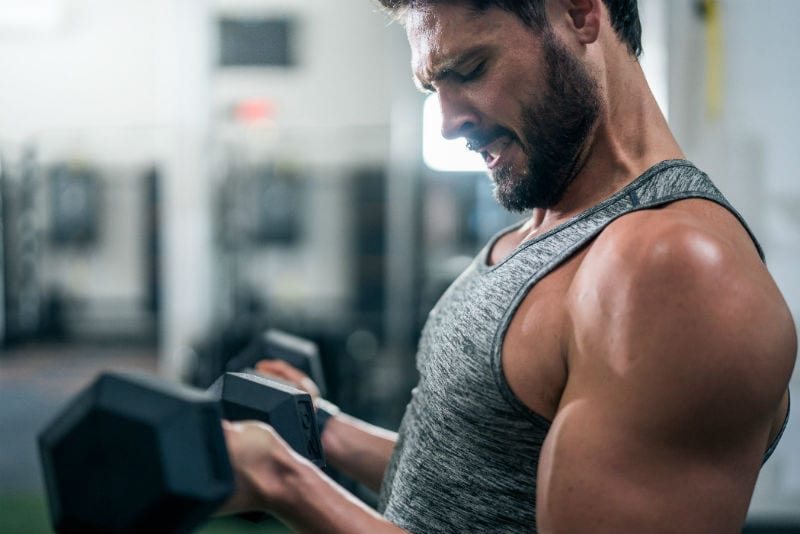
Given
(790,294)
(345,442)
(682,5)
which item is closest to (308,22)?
(682,5)

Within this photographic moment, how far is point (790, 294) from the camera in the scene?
2.47 metres

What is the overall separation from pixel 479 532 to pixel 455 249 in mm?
4393

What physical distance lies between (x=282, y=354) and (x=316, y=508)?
0.61m

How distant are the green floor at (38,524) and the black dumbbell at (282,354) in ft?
5.44

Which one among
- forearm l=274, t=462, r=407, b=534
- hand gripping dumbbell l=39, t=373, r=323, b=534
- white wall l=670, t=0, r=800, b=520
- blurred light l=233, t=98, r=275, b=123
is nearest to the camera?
hand gripping dumbbell l=39, t=373, r=323, b=534

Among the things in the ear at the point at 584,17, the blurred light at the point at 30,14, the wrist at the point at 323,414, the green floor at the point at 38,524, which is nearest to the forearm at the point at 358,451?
the wrist at the point at 323,414

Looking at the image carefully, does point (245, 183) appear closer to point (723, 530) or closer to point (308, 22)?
point (308, 22)

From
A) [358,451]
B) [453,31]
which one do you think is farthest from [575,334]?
[358,451]

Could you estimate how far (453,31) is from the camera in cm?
90

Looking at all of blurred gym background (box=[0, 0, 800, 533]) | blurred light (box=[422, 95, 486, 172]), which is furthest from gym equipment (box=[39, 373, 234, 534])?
blurred light (box=[422, 95, 486, 172])

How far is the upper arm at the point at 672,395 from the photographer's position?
686 millimetres

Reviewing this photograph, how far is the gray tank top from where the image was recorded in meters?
0.83

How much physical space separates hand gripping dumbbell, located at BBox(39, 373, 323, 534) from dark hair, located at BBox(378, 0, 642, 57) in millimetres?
528

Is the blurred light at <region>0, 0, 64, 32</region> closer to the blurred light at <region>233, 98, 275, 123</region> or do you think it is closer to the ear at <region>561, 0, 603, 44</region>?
the blurred light at <region>233, 98, 275, 123</region>
